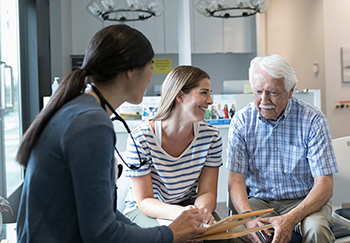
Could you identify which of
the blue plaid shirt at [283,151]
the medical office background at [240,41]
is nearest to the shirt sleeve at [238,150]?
the blue plaid shirt at [283,151]

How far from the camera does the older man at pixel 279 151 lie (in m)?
1.57

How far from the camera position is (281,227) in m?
1.38

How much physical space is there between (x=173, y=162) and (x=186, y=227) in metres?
0.57

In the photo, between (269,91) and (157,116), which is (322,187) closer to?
(269,91)

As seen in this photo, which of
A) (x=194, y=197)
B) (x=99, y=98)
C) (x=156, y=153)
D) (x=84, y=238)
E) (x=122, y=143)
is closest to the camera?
(x=84, y=238)

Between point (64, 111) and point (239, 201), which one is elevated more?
point (64, 111)

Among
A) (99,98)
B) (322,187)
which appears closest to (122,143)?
(322,187)

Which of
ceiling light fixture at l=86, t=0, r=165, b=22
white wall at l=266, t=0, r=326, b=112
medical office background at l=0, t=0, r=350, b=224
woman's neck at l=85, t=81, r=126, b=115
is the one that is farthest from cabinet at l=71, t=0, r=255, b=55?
woman's neck at l=85, t=81, r=126, b=115

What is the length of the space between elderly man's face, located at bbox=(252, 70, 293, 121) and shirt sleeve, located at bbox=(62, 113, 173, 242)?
1.01 m

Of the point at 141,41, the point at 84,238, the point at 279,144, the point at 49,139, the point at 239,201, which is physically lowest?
the point at 239,201

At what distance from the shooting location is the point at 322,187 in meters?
1.53

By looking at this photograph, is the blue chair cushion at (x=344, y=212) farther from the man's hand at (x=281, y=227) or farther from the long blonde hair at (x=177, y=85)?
the long blonde hair at (x=177, y=85)

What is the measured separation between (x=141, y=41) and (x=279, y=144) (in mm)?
971

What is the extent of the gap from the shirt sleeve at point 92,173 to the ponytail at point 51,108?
0.10 m
